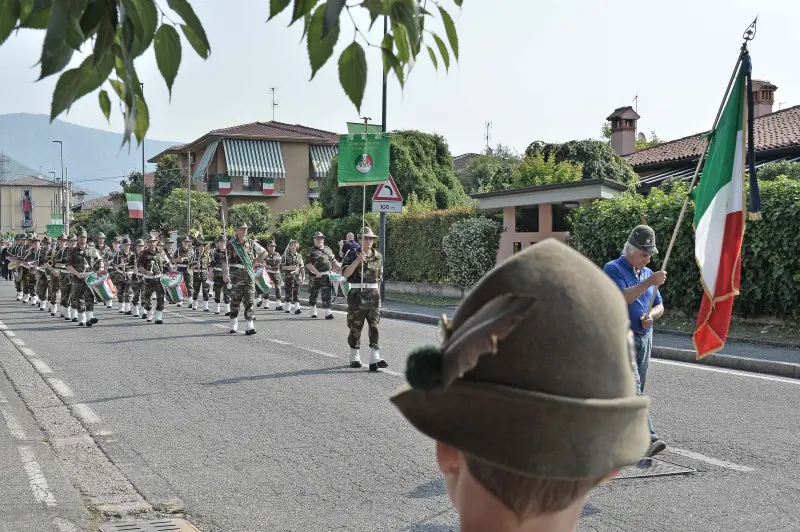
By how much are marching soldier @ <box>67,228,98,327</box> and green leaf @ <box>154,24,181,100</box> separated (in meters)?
17.4

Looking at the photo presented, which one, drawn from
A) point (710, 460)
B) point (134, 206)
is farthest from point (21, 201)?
point (710, 460)

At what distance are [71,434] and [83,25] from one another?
665cm

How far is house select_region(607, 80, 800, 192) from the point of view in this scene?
2750 cm

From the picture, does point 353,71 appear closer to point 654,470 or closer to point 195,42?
point 195,42

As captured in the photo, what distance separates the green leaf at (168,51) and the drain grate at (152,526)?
375cm

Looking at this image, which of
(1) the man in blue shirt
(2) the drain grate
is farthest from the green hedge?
(2) the drain grate

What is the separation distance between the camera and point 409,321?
19938 millimetres

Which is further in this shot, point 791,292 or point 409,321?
point 409,321

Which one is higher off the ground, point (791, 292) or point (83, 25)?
point (83, 25)

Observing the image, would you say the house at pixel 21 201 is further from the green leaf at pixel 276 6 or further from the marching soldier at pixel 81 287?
the green leaf at pixel 276 6

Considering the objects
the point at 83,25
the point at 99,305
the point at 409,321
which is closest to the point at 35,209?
the point at 99,305

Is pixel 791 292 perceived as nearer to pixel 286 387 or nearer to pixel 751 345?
pixel 751 345

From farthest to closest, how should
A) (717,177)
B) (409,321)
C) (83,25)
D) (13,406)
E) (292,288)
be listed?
(292,288), (409,321), (13,406), (717,177), (83,25)

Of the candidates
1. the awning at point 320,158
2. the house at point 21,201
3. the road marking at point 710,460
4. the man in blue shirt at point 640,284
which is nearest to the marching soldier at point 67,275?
the man in blue shirt at point 640,284
